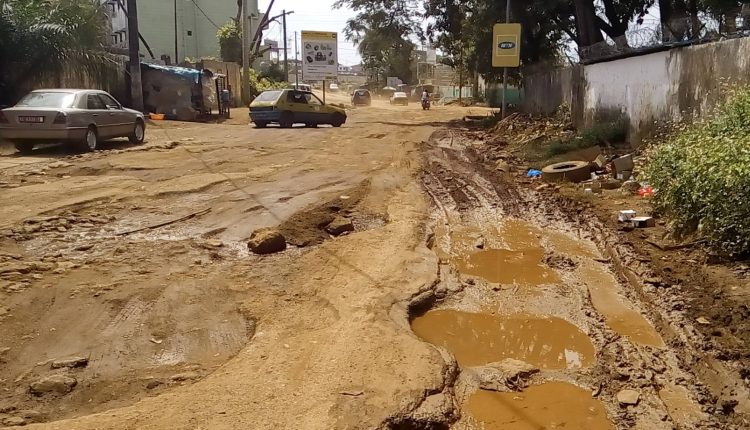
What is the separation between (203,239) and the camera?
261 inches

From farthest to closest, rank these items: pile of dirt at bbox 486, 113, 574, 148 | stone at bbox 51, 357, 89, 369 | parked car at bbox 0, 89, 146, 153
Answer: pile of dirt at bbox 486, 113, 574, 148 → parked car at bbox 0, 89, 146, 153 → stone at bbox 51, 357, 89, 369

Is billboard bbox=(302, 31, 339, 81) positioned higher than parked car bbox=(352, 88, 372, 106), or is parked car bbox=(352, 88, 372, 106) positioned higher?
billboard bbox=(302, 31, 339, 81)

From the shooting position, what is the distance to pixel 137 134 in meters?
15.7

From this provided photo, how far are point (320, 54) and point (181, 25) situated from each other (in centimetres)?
2439

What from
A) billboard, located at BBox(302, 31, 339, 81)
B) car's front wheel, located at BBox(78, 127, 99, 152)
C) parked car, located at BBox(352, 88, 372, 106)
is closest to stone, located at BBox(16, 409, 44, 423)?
car's front wheel, located at BBox(78, 127, 99, 152)

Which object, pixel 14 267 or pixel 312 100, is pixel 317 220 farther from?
pixel 312 100

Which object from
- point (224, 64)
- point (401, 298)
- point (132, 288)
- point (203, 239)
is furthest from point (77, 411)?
point (224, 64)

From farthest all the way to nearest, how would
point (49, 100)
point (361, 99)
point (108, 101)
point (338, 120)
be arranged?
point (361, 99) < point (338, 120) < point (108, 101) < point (49, 100)

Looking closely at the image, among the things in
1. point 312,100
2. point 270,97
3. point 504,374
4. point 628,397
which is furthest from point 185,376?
point 312,100

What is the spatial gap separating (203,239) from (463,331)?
3143mm

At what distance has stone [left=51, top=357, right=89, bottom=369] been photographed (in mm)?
3787

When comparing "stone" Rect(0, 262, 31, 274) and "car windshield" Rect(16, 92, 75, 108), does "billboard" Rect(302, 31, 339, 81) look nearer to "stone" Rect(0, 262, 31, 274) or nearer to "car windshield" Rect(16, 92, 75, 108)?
"car windshield" Rect(16, 92, 75, 108)

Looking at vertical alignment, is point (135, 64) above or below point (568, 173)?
above

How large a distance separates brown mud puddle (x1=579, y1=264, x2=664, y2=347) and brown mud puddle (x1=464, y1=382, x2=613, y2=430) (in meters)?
1.05
